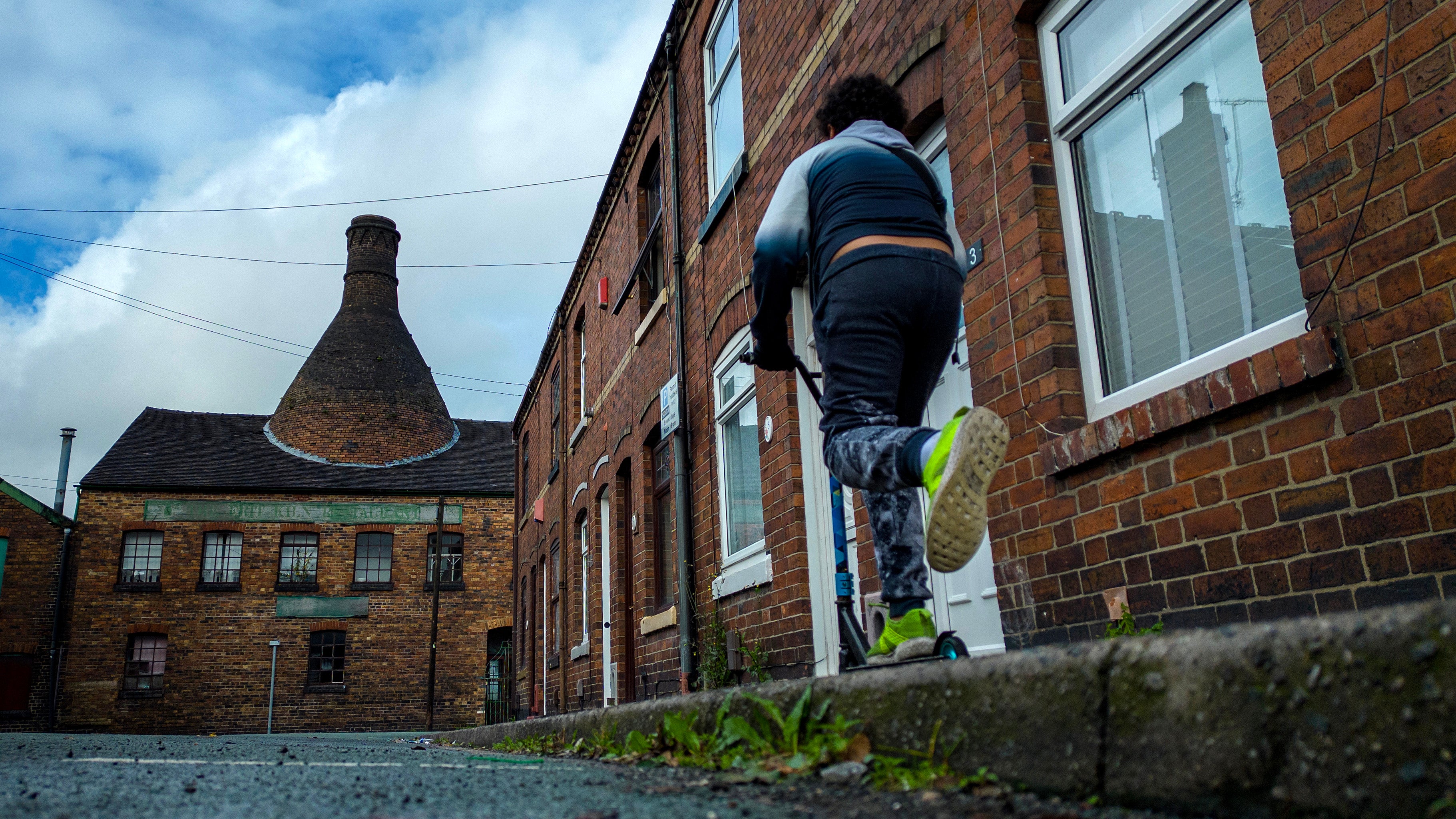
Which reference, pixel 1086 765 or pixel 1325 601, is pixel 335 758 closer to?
pixel 1086 765

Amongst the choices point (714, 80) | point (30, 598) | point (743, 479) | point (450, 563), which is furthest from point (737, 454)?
point (30, 598)

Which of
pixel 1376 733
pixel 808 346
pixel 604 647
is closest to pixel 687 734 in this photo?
pixel 1376 733

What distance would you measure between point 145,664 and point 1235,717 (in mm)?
33527

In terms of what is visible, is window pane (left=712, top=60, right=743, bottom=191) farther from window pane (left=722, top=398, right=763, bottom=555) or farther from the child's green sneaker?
the child's green sneaker

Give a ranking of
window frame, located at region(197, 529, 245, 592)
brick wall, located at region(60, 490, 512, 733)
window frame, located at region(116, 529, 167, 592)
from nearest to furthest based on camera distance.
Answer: brick wall, located at region(60, 490, 512, 733) → window frame, located at region(116, 529, 167, 592) → window frame, located at region(197, 529, 245, 592)

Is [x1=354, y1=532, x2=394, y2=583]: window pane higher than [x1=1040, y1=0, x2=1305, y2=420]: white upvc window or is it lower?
higher

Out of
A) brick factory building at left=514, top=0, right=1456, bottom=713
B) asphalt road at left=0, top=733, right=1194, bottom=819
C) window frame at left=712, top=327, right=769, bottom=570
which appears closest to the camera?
asphalt road at left=0, top=733, right=1194, bottom=819

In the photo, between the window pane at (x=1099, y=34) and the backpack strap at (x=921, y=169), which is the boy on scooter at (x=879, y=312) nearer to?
the backpack strap at (x=921, y=169)

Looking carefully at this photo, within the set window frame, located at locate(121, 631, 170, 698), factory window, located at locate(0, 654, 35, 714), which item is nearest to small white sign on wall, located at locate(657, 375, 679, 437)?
window frame, located at locate(121, 631, 170, 698)

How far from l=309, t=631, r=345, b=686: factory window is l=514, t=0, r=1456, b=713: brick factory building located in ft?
85.0

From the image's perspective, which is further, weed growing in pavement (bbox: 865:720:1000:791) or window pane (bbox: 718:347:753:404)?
window pane (bbox: 718:347:753:404)

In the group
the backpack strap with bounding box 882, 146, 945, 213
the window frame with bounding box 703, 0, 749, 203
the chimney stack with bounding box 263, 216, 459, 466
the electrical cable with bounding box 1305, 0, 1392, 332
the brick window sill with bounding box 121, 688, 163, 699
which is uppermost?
the chimney stack with bounding box 263, 216, 459, 466

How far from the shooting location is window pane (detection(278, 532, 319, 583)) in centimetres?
3114

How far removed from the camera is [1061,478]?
164 inches
